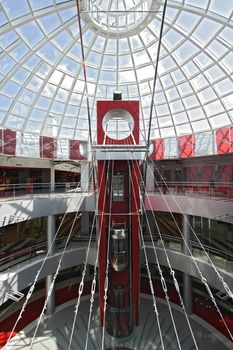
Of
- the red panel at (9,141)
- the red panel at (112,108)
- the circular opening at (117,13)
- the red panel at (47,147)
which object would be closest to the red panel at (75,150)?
the red panel at (47,147)

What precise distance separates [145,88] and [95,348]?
17.9 meters

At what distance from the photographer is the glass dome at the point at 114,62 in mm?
13688

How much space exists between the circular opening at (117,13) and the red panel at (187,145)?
8.73m

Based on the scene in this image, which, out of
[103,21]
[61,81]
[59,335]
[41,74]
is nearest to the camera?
[59,335]

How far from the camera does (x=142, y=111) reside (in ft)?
68.9

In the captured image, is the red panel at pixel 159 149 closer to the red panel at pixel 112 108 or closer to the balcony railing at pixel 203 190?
the balcony railing at pixel 203 190

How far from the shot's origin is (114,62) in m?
18.1

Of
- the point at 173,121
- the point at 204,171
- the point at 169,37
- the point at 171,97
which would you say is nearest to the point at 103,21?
the point at 169,37

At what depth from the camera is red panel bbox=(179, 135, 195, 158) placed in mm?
18781

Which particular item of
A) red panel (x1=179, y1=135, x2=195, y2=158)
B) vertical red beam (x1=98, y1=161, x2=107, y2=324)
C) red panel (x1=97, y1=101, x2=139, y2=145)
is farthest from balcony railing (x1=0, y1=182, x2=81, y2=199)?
red panel (x1=179, y1=135, x2=195, y2=158)

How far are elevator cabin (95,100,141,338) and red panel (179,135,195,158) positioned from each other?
7306mm

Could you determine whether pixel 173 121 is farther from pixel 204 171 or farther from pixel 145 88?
pixel 204 171

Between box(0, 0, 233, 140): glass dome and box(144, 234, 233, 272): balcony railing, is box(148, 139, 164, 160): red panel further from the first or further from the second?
box(144, 234, 233, 272): balcony railing

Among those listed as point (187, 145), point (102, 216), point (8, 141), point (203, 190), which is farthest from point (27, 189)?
point (187, 145)
